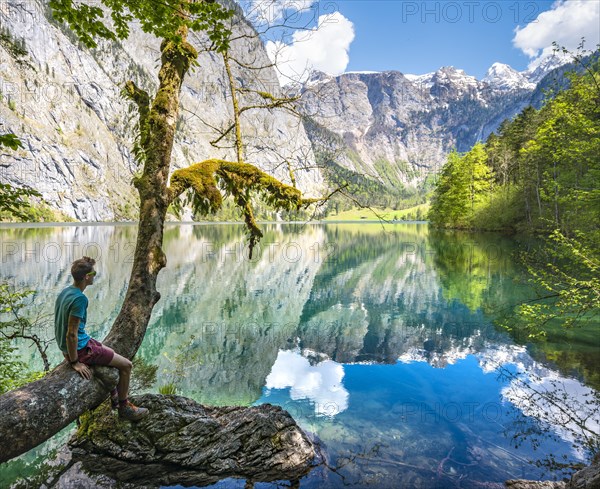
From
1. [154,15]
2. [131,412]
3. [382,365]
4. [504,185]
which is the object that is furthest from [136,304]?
[504,185]

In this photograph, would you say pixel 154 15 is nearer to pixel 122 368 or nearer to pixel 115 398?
pixel 122 368

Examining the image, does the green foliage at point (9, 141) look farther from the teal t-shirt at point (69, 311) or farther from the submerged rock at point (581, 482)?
the submerged rock at point (581, 482)

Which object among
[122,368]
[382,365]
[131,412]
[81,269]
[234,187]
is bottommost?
[382,365]

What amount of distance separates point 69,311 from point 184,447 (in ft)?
10.8

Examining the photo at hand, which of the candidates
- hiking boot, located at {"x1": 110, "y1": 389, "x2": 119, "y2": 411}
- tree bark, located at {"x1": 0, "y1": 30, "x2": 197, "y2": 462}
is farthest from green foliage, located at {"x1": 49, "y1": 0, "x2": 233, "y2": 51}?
hiking boot, located at {"x1": 110, "y1": 389, "x2": 119, "y2": 411}

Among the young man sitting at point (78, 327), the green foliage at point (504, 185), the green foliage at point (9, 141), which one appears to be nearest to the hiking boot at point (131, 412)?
the young man sitting at point (78, 327)

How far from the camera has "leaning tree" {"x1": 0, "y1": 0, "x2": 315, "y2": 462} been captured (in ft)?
13.9

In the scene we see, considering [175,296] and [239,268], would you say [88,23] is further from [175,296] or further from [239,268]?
[239,268]

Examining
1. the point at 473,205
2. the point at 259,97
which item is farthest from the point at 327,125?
the point at 473,205

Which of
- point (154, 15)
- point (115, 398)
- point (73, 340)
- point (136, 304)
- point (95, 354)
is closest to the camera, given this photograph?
point (154, 15)

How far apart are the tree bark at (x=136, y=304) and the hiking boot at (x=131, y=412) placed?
111 centimetres

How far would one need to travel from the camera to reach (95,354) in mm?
4941

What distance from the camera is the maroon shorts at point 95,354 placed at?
191 inches

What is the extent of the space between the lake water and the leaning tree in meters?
3.08
